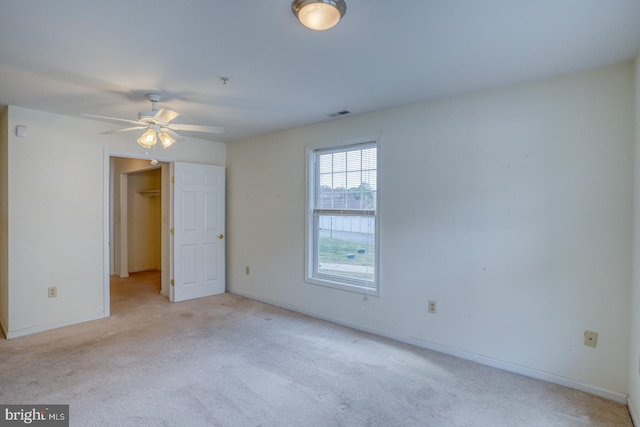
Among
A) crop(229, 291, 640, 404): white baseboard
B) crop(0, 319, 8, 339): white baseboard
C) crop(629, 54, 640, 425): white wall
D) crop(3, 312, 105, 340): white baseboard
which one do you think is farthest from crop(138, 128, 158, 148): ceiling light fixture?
crop(629, 54, 640, 425): white wall

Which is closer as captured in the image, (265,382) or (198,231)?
(265,382)

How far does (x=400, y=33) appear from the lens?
194cm

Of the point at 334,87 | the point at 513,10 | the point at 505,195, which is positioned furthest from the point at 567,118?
the point at 334,87

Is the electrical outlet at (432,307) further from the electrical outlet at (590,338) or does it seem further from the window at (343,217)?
the electrical outlet at (590,338)

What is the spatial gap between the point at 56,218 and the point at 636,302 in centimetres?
521

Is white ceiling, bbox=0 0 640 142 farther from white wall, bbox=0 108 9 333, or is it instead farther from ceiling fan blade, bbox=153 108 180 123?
white wall, bbox=0 108 9 333

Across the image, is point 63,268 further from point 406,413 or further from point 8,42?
point 406,413

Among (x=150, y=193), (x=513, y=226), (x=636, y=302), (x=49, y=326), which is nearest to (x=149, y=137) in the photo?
(x=49, y=326)

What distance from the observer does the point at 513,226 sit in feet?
8.84

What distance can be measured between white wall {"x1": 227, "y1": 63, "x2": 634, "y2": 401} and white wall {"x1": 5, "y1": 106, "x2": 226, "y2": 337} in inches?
113

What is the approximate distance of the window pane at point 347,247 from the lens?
3.62m

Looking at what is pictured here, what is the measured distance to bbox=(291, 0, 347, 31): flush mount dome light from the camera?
1.59 m

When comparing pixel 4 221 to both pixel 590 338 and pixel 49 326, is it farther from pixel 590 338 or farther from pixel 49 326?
pixel 590 338

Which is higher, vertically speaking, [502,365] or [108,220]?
[108,220]
